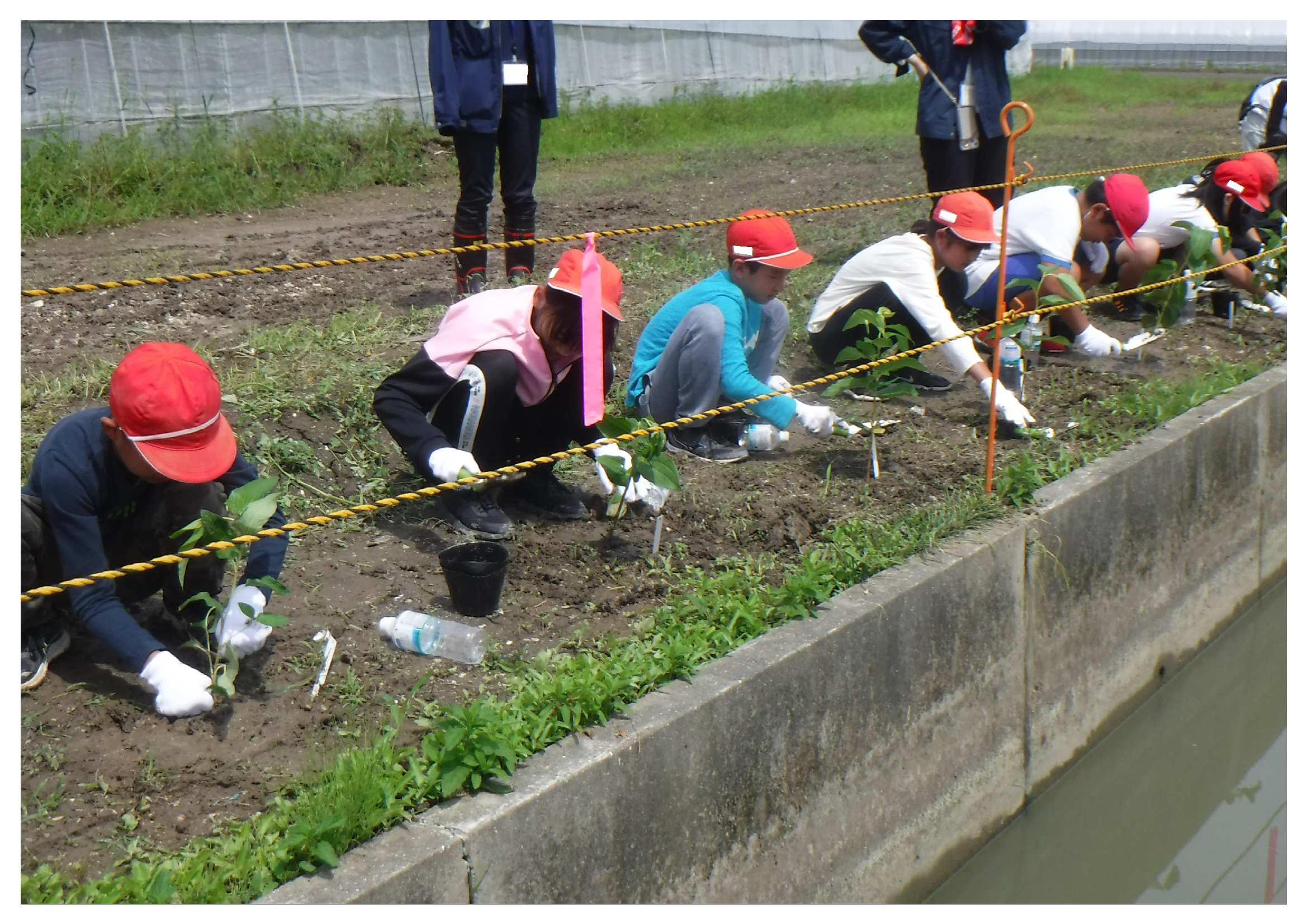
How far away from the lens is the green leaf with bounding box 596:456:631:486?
10.8 ft

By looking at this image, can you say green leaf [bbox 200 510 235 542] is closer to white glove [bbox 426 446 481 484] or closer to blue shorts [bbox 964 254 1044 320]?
white glove [bbox 426 446 481 484]

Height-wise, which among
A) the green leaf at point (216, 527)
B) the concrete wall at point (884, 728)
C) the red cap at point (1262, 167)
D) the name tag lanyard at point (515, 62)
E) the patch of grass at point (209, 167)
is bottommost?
the concrete wall at point (884, 728)

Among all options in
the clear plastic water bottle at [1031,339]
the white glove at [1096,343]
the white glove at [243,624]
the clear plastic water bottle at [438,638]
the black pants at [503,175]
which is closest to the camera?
the white glove at [243,624]

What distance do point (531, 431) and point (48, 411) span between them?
5.16 ft

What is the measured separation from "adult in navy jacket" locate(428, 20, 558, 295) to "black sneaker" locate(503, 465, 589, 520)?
1.57 m

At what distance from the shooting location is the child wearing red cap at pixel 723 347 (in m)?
4.04

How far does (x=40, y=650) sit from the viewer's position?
269 centimetres

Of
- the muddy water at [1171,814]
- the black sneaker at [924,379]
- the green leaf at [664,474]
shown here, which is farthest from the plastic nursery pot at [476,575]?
the black sneaker at [924,379]

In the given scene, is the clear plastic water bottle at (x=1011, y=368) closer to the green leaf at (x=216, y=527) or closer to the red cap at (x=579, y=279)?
the red cap at (x=579, y=279)

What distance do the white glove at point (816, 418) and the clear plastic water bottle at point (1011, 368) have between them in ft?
3.16

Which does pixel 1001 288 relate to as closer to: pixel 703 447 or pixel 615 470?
pixel 703 447

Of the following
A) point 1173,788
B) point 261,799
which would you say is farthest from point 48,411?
point 1173,788

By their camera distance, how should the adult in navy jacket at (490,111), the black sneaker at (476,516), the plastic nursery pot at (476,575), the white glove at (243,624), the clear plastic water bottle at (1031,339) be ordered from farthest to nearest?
1. the adult in navy jacket at (490,111)
2. the clear plastic water bottle at (1031,339)
3. the black sneaker at (476,516)
4. the plastic nursery pot at (476,575)
5. the white glove at (243,624)

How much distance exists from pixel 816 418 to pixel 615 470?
1.06 metres
